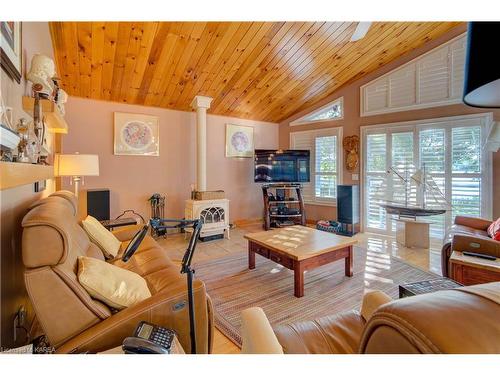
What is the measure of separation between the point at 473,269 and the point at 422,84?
3214 mm

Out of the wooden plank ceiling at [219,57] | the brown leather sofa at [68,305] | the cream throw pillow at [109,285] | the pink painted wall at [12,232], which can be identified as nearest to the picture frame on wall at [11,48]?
the pink painted wall at [12,232]

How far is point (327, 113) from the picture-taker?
5297mm

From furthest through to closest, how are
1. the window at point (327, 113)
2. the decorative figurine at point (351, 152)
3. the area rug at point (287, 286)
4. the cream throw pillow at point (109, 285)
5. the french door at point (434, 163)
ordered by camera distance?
the window at point (327, 113), the decorative figurine at point (351, 152), the french door at point (434, 163), the area rug at point (287, 286), the cream throw pillow at point (109, 285)

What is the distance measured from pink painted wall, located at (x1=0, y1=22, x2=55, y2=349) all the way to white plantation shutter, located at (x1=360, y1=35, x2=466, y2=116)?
189 inches

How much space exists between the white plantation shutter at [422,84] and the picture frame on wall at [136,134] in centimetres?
387

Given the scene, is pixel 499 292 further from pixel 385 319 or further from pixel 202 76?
pixel 202 76

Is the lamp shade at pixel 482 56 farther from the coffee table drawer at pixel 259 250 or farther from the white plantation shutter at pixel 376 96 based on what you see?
the white plantation shutter at pixel 376 96

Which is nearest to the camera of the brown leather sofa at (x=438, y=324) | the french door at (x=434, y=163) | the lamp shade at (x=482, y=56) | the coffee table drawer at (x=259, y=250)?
the brown leather sofa at (x=438, y=324)

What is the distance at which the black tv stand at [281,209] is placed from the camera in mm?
5078

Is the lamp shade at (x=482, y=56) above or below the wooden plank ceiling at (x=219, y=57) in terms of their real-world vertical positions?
below

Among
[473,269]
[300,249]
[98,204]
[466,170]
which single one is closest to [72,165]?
[98,204]

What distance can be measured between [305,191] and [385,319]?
5.39 m

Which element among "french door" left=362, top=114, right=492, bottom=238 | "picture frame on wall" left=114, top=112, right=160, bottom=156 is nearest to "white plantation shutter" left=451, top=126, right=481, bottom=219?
"french door" left=362, top=114, right=492, bottom=238
